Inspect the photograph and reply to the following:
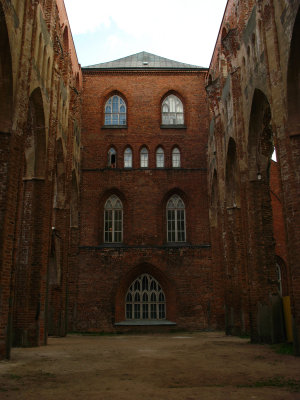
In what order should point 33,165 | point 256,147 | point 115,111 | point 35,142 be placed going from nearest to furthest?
point 33,165
point 35,142
point 256,147
point 115,111

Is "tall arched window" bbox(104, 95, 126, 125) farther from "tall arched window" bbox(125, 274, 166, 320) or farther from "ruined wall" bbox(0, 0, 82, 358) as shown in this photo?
"tall arched window" bbox(125, 274, 166, 320)

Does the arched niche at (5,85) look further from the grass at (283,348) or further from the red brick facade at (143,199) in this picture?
the red brick facade at (143,199)

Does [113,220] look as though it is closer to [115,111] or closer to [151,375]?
[115,111]

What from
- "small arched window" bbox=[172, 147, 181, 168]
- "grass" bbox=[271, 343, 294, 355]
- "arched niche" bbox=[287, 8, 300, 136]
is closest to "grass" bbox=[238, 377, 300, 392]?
"grass" bbox=[271, 343, 294, 355]

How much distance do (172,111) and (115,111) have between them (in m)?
3.21

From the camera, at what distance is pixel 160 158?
76.5 ft

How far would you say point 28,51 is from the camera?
37.2 feet

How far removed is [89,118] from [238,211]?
430 inches

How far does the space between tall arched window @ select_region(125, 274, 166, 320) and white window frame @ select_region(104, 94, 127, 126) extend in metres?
8.67

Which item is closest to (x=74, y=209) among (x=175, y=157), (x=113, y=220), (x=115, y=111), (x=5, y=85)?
(x=113, y=220)

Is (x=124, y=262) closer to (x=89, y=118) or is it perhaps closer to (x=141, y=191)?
(x=141, y=191)

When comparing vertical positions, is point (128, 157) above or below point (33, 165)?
above

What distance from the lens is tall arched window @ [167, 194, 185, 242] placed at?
2246 centimetres

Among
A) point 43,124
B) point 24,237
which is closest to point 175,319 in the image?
point 24,237
